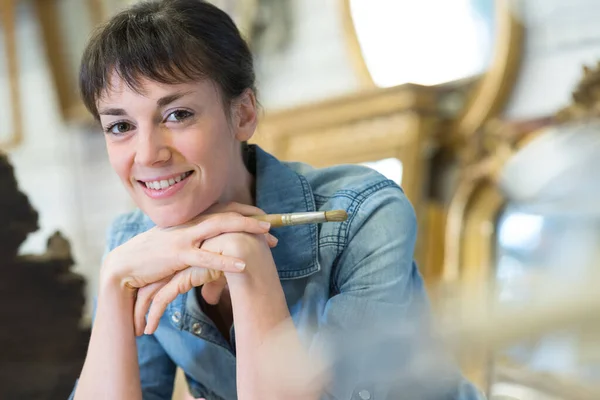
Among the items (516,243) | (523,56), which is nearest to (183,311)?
(516,243)

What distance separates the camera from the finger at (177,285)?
655 millimetres

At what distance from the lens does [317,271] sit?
688 millimetres

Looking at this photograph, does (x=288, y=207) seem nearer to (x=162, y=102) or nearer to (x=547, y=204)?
(x=162, y=102)

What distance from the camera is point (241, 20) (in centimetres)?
215

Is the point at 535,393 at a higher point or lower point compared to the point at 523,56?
lower

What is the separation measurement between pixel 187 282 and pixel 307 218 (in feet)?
0.48

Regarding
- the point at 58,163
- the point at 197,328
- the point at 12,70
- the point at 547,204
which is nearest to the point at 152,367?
the point at 197,328

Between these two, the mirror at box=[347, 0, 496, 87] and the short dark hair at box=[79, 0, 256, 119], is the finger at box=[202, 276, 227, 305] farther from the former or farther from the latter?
the mirror at box=[347, 0, 496, 87]

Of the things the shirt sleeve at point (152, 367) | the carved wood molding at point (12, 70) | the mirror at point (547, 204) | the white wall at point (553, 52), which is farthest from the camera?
the carved wood molding at point (12, 70)

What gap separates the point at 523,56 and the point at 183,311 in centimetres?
116

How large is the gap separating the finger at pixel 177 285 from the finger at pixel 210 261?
0.04ft

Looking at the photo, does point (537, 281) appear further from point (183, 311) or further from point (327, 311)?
point (183, 311)

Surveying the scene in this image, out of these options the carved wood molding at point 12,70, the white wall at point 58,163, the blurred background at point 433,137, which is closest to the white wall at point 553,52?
the blurred background at point 433,137

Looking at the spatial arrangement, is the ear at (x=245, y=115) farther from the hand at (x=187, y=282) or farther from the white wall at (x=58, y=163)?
the white wall at (x=58, y=163)
